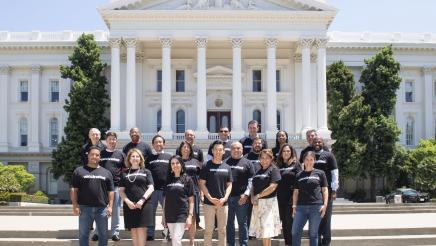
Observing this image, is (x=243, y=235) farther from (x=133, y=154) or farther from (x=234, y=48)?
(x=234, y=48)

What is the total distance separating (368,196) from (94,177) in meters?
47.4

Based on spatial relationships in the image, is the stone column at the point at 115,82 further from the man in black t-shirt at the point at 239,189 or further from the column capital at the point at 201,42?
the man in black t-shirt at the point at 239,189

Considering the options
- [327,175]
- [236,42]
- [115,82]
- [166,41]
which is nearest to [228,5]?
[236,42]

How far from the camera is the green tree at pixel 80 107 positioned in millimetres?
54125

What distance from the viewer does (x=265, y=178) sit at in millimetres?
15242

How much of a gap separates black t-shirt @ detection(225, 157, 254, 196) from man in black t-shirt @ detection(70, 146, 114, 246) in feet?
9.46

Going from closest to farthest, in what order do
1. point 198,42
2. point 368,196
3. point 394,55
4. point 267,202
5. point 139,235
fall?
1. point 139,235
2. point 267,202
3. point 198,42
4. point 368,196
5. point 394,55

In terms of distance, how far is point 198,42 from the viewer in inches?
1967

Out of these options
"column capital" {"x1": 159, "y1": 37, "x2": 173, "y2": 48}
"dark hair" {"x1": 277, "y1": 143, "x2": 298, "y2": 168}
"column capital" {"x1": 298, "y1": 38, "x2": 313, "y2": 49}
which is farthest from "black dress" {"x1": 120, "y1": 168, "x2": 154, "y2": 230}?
"column capital" {"x1": 298, "y1": 38, "x2": 313, "y2": 49}

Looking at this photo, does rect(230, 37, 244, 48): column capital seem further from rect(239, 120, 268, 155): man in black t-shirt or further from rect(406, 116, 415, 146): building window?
rect(239, 120, 268, 155): man in black t-shirt

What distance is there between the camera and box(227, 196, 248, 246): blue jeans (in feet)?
50.5

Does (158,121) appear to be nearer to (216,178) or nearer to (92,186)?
(216,178)

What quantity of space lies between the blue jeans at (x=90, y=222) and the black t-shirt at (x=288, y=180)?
4.26 metres

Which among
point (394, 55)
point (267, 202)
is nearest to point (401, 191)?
point (394, 55)
